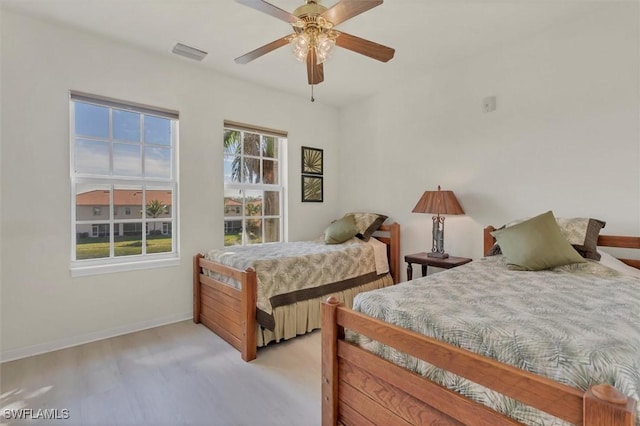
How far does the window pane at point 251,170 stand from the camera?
3733mm

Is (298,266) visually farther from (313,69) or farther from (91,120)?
(91,120)

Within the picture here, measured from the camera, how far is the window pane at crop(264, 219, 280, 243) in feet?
12.9

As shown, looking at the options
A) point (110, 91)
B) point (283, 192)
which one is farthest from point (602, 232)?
point (110, 91)

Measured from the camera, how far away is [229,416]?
5.63ft

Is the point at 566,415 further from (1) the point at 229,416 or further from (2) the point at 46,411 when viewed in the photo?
(2) the point at 46,411

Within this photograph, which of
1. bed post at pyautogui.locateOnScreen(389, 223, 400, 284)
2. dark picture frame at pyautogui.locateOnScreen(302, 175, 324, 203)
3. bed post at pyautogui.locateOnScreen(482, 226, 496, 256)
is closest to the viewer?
bed post at pyautogui.locateOnScreen(482, 226, 496, 256)

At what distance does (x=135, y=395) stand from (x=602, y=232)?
137 inches

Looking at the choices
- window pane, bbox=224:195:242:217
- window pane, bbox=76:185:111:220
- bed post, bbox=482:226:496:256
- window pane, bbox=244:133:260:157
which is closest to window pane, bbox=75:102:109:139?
window pane, bbox=76:185:111:220

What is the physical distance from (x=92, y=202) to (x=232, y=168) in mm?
1382

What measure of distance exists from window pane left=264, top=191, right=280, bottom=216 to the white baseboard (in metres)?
1.47

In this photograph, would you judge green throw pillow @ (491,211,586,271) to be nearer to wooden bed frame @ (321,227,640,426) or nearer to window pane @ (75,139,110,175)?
wooden bed frame @ (321,227,640,426)

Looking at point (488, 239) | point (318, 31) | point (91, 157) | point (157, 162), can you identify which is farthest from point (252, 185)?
point (488, 239)

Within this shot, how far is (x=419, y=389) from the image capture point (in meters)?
1.16

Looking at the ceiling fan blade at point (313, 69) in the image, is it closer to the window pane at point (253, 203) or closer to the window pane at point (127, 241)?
the window pane at point (253, 203)
